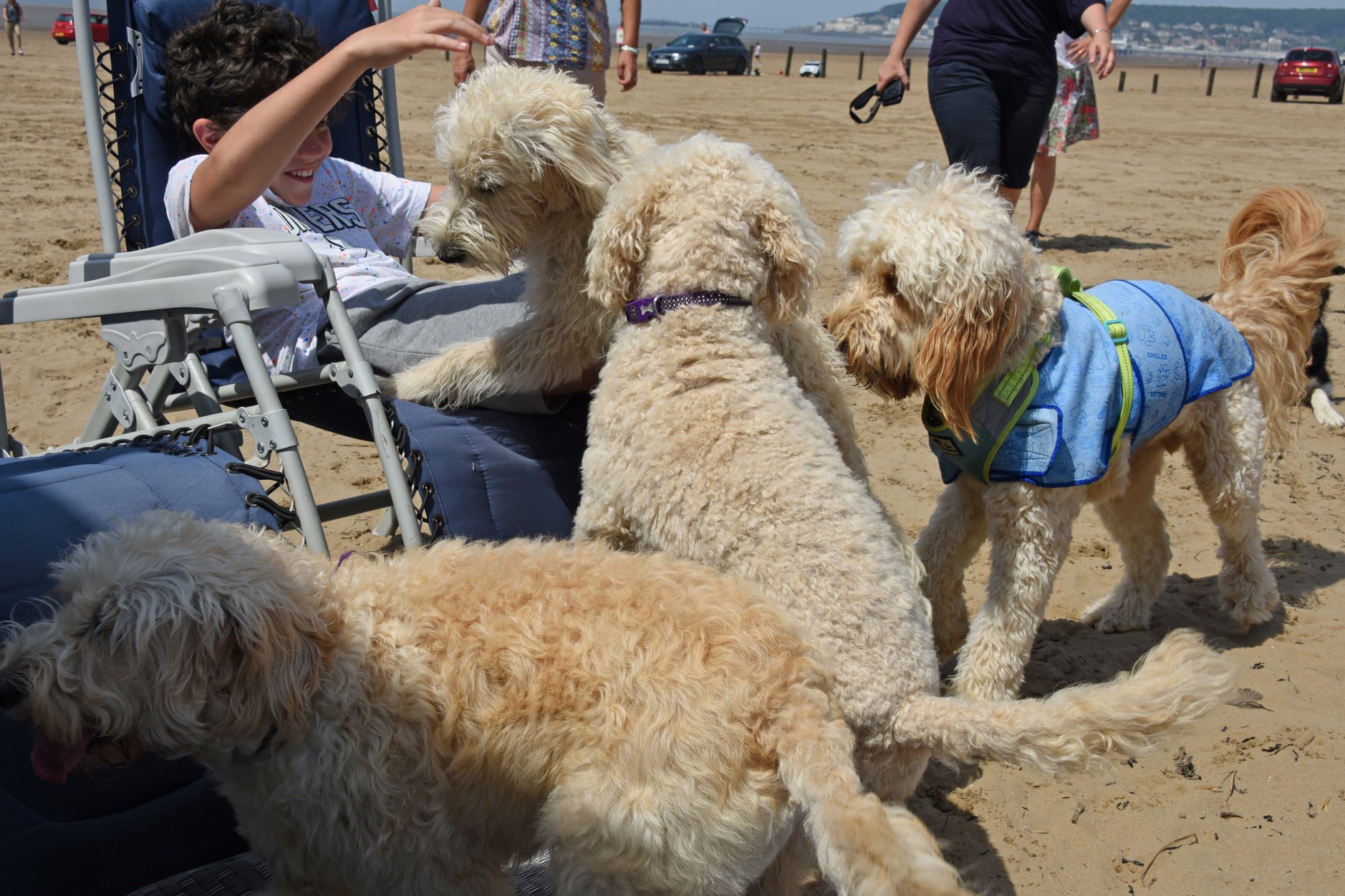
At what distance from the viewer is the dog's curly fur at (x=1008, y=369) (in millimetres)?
2639

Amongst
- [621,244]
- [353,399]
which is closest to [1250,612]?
[621,244]

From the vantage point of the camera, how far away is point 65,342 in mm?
5766

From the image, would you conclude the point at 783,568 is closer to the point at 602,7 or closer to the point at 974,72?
the point at 974,72

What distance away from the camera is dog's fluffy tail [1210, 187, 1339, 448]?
11.5 ft

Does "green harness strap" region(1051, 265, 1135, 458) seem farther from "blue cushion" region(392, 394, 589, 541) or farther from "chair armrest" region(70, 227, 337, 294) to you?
"chair armrest" region(70, 227, 337, 294)

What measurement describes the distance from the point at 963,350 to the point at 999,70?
9.36 ft

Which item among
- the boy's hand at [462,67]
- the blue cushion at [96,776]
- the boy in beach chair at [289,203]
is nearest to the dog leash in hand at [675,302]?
the boy in beach chair at [289,203]

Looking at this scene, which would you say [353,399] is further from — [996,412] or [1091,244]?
[1091,244]

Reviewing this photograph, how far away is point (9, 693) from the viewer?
152 centimetres

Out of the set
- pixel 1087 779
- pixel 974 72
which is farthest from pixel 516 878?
pixel 974 72

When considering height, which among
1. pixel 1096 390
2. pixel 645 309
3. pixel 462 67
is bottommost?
pixel 1096 390

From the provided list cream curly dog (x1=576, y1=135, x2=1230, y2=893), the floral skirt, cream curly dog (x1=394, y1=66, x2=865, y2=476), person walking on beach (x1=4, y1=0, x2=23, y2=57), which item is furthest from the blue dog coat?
person walking on beach (x1=4, y1=0, x2=23, y2=57)

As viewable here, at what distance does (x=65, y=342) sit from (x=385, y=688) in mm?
5118

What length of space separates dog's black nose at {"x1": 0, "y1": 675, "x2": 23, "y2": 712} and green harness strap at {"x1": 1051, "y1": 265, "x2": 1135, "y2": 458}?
8.49 feet
